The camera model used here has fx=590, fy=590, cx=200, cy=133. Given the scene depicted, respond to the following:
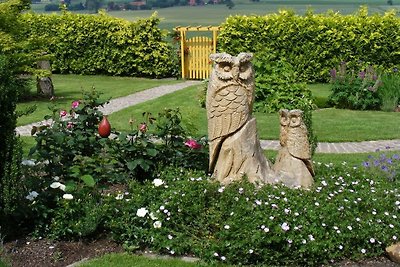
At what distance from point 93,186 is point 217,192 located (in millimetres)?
1439

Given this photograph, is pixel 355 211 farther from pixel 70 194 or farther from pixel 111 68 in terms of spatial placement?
pixel 111 68

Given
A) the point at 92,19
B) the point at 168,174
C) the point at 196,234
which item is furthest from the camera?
the point at 92,19

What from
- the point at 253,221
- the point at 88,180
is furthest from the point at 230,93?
Answer: the point at 88,180

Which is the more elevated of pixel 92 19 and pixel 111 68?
pixel 92 19

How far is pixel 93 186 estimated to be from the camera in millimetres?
6836

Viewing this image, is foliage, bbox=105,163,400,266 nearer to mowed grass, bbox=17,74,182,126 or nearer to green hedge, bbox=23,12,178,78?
mowed grass, bbox=17,74,182,126

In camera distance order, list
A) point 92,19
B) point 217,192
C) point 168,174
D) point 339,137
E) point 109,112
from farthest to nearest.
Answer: point 92,19 < point 109,112 < point 339,137 < point 168,174 < point 217,192

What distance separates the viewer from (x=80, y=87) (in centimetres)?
1922

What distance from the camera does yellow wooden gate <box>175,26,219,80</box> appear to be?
2200cm

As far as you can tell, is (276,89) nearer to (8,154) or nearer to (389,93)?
(389,93)

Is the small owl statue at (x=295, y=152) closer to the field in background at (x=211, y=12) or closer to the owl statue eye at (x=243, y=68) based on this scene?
the owl statue eye at (x=243, y=68)

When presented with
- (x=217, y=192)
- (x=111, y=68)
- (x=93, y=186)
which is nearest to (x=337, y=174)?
(x=217, y=192)

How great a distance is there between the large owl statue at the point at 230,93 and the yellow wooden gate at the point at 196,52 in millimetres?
15184

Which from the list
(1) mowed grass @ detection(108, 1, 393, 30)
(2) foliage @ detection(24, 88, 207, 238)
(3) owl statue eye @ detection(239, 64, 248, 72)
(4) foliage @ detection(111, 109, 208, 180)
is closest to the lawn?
(4) foliage @ detection(111, 109, 208, 180)
